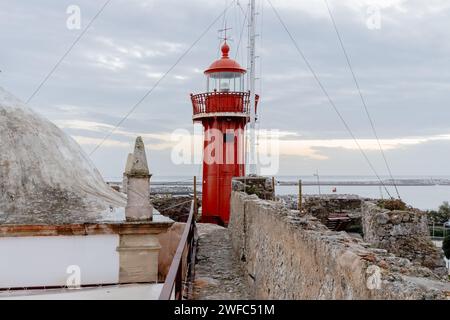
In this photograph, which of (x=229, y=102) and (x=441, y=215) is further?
(x=441, y=215)

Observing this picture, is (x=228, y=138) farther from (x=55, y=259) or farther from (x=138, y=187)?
(x=55, y=259)

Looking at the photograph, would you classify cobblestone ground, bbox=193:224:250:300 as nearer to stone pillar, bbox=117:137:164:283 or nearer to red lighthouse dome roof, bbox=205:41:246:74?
stone pillar, bbox=117:137:164:283

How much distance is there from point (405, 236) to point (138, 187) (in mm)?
5629

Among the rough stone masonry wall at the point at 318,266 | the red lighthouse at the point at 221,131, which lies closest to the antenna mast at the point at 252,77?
the red lighthouse at the point at 221,131

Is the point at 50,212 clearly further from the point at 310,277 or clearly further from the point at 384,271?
the point at 384,271

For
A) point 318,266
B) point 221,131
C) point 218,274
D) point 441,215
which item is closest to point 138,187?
point 218,274

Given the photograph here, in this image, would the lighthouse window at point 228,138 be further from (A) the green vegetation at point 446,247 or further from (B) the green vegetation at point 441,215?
(B) the green vegetation at point 441,215

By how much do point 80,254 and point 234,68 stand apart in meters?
10.0

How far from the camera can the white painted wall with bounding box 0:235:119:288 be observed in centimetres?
747

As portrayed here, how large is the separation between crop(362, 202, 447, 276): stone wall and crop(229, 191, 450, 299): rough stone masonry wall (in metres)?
3.58

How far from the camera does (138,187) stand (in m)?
7.89

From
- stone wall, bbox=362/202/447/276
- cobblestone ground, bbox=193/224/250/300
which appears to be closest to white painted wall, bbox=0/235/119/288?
cobblestone ground, bbox=193/224/250/300

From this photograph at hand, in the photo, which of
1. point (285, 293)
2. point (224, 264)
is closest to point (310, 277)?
point (285, 293)

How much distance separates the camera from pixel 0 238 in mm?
7391
